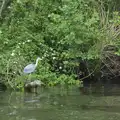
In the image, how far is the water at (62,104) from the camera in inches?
344

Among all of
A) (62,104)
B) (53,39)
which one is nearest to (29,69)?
(53,39)

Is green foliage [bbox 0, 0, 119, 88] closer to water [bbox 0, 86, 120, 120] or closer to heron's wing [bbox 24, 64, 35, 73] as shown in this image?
heron's wing [bbox 24, 64, 35, 73]

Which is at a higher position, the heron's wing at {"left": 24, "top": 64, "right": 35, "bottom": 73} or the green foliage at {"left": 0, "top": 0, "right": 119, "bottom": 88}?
the green foliage at {"left": 0, "top": 0, "right": 119, "bottom": 88}

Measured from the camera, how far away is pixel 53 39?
49.3ft

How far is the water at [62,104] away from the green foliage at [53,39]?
1.04m

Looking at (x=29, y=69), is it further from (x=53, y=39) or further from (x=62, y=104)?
(x=62, y=104)

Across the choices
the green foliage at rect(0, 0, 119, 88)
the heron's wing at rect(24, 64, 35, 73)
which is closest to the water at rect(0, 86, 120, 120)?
the heron's wing at rect(24, 64, 35, 73)

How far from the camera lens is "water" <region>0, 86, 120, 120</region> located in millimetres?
8750

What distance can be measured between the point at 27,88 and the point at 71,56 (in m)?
2.16

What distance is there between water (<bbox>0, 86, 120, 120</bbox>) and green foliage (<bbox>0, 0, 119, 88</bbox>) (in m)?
1.04

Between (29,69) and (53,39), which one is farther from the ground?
(53,39)

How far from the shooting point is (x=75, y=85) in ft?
45.6

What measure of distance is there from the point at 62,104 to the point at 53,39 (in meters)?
5.22

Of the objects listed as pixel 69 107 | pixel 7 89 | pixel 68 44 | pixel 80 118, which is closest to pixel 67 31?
pixel 68 44
